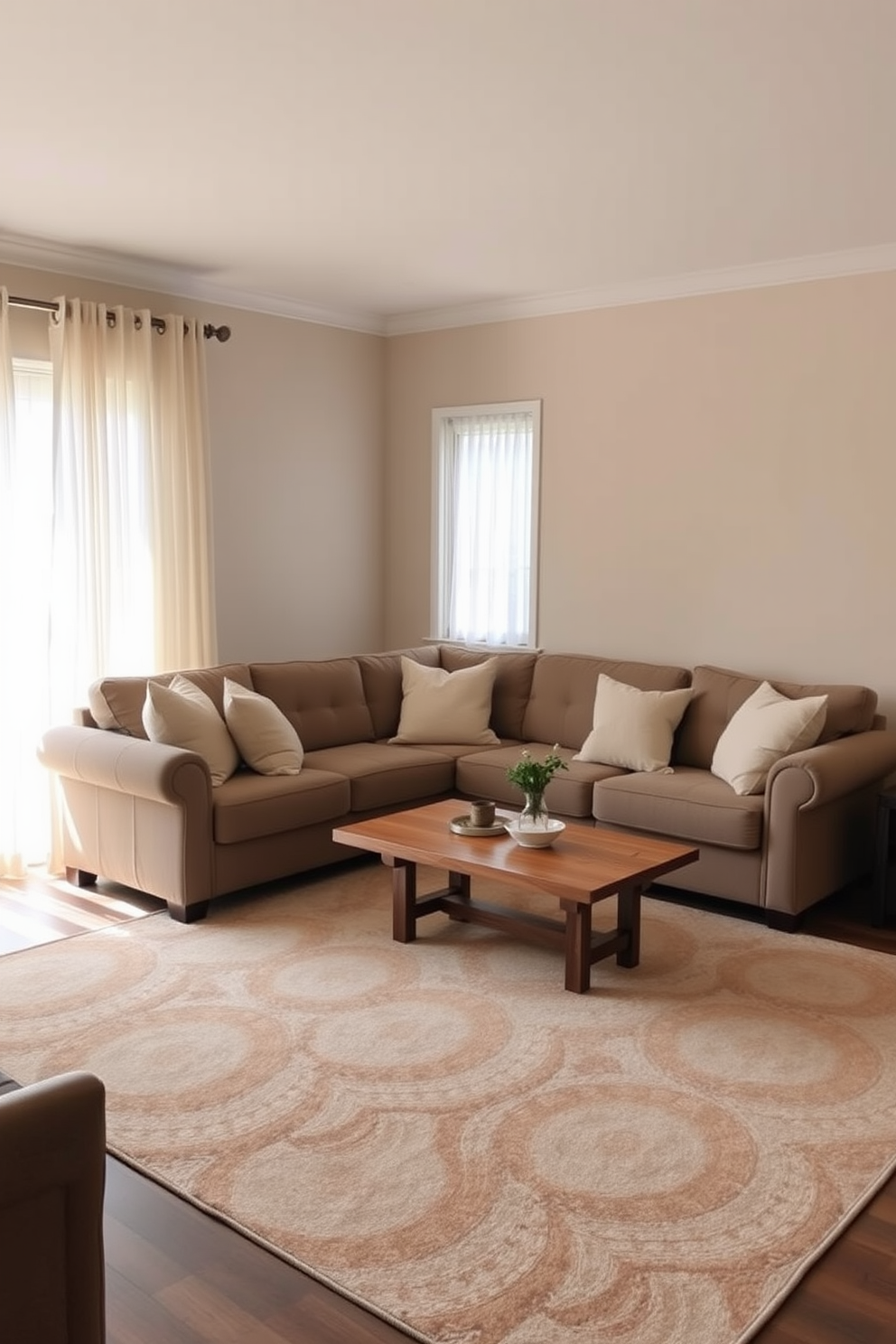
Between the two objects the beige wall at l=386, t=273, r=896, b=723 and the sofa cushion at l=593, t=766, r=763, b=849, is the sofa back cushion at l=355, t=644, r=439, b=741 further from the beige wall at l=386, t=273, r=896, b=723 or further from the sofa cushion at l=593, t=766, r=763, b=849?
the sofa cushion at l=593, t=766, r=763, b=849

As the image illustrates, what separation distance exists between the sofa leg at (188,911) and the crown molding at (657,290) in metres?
3.58

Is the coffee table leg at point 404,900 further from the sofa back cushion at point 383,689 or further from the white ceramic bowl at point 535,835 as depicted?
the sofa back cushion at point 383,689

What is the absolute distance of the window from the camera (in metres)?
6.30

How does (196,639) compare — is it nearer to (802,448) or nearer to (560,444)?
(560,444)

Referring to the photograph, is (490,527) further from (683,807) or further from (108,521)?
(683,807)

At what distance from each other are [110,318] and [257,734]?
6.84 ft


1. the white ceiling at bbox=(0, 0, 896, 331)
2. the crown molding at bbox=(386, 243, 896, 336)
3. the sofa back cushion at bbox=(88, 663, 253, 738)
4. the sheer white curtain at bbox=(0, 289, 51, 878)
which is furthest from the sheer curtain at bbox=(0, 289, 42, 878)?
the crown molding at bbox=(386, 243, 896, 336)

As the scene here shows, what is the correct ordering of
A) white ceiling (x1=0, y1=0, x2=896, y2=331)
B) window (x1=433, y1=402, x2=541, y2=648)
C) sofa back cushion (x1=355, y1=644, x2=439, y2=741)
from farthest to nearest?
window (x1=433, y1=402, x2=541, y2=648) < sofa back cushion (x1=355, y1=644, x2=439, y2=741) < white ceiling (x1=0, y1=0, x2=896, y2=331)

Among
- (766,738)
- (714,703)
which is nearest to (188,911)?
(766,738)

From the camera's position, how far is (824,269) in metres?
5.04

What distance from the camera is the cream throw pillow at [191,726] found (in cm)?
461

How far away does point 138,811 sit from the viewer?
14.8 feet

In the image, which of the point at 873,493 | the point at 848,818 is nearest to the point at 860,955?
the point at 848,818

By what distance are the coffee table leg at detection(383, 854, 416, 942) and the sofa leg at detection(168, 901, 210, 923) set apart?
79 centimetres
